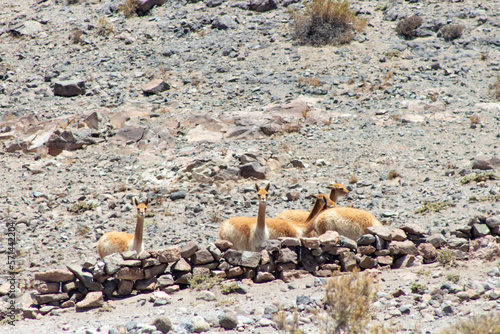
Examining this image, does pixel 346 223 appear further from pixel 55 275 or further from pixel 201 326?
pixel 55 275

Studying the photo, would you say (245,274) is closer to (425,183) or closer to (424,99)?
(425,183)

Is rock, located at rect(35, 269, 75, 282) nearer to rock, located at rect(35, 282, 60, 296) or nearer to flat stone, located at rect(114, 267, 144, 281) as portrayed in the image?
rock, located at rect(35, 282, 60, 296)

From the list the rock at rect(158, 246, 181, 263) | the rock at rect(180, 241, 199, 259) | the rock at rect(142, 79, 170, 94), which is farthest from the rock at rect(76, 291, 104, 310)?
the rock at rect(142, 79, 170, 94)

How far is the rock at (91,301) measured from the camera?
784 centimetres

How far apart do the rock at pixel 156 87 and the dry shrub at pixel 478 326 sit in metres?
17.1

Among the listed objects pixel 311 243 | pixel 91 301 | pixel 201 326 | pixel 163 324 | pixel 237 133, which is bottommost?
pixel 237 133

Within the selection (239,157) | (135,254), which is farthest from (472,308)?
(239,157)

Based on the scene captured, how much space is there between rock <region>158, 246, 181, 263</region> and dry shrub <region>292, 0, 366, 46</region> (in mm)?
17386

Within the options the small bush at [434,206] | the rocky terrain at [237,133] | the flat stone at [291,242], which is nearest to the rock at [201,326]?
the rocky terrain at [237,133]

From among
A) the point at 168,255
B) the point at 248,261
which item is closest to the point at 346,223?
the point at 248,261

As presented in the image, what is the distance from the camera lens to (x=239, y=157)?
1517cm

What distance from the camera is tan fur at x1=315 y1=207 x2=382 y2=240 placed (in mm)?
9461

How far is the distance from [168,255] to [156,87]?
44.7 feet

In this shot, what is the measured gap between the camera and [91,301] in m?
7.84
